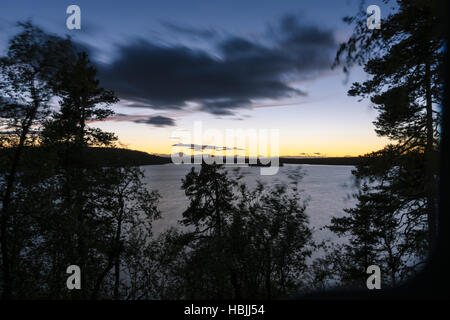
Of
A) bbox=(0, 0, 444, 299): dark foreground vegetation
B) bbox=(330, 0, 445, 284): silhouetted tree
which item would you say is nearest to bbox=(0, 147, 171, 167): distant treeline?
bbox=(0, 0, 444, 299): dark foreground vegetation

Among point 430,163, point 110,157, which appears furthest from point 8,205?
point 430,163

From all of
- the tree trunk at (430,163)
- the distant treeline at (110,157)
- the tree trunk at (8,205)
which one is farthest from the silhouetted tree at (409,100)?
the distant treeline at (110,157)

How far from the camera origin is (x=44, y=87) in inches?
247

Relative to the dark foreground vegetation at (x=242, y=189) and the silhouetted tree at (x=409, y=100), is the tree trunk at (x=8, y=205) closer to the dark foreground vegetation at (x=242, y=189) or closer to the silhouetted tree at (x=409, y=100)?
the dark foreground vegetation at (x=242, y=189)

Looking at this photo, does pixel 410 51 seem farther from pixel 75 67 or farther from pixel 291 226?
pixel 75 67

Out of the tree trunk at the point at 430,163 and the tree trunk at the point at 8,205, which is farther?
the tree trunk at the point at 8,205

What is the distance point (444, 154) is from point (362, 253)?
693 inches

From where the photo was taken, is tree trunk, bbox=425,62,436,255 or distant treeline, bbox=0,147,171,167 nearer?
tree trunk, bbox=425,62,436,255

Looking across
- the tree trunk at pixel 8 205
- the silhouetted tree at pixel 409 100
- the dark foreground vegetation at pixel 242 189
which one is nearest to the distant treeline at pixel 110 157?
the dark foreground vegetation at pixel 242 189

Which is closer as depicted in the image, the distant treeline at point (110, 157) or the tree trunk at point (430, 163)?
the tree trunk at point (430, 163)

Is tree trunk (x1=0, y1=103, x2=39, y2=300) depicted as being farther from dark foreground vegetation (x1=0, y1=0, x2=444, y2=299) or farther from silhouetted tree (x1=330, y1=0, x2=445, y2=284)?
silhouetted tree (x1=330, y1=0, x2=445, y2=284)

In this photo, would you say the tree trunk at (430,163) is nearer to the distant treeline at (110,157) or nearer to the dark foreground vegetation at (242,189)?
the dark foreground vegetation at (242,189)

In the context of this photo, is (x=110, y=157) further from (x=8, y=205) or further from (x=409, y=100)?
Answer: (x=409, y=100)

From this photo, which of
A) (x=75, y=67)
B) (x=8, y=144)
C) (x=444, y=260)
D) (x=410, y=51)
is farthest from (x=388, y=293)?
(x=8, y=144)
